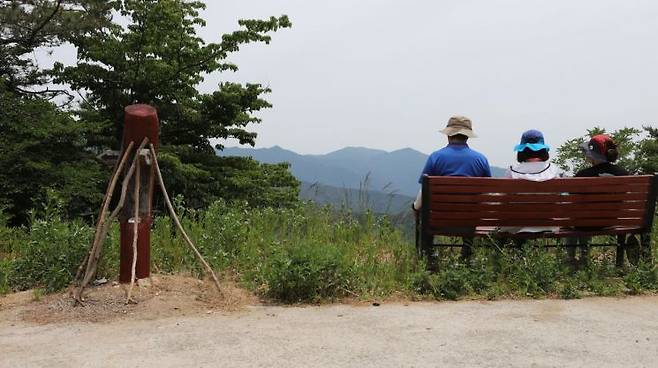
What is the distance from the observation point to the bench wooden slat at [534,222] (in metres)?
5.10

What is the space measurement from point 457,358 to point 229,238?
283 cm

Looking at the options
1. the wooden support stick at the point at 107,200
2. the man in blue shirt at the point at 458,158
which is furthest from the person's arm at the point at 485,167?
the wooden support stick at the point at 107,200

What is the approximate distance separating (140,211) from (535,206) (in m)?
3.30

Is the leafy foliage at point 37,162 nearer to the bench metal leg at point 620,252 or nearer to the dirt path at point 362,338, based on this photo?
the dirt path at point 362,338

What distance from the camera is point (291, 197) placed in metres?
15.9

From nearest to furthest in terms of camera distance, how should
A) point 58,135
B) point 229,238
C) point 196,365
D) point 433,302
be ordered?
point 196,365, point 433,302, point 229,238, point 58,135

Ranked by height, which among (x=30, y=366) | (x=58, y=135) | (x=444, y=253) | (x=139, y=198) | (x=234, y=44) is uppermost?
(x=234, y=44)

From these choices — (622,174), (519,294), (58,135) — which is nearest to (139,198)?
(519,294)

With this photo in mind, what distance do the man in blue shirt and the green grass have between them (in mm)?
717

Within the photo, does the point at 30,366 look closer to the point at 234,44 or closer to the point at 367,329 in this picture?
the point at 367,329

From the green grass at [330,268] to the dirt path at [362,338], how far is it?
0.25m

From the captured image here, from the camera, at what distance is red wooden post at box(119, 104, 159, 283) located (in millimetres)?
4512

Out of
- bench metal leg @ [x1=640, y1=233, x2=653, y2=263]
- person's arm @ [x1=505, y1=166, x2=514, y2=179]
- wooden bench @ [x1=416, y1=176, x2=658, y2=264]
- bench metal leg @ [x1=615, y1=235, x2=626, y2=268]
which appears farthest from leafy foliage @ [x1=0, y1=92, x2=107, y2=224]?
bench metal leg @ [x1=640, y1=233, x2=653, y2=263]

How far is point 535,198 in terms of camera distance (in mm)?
5160
